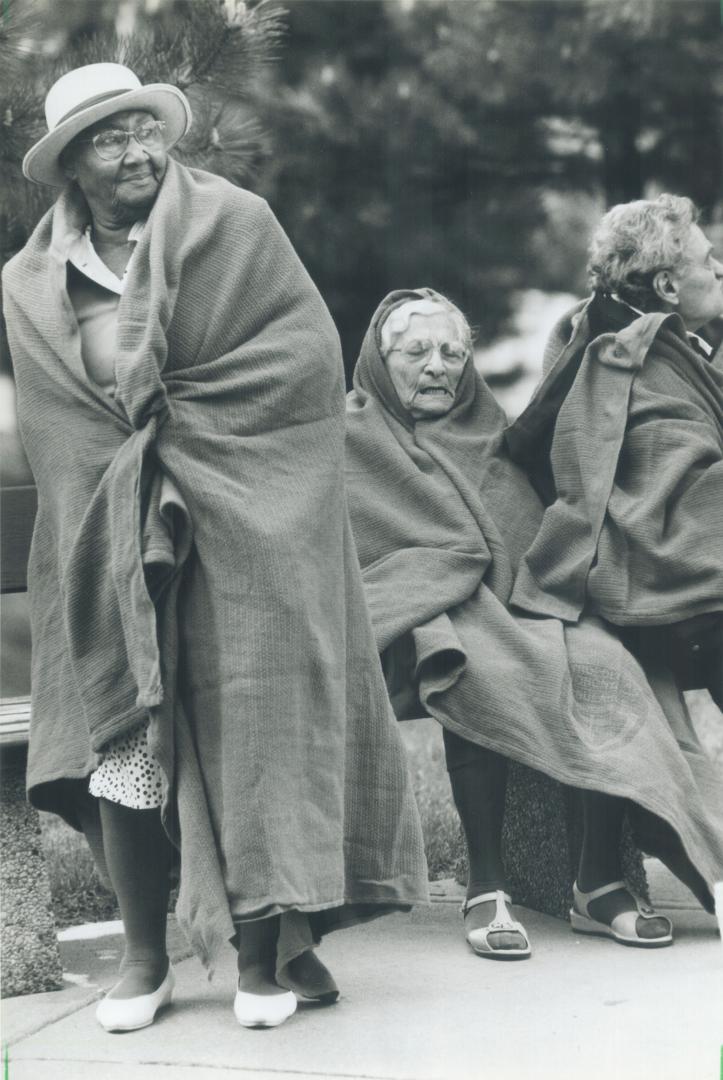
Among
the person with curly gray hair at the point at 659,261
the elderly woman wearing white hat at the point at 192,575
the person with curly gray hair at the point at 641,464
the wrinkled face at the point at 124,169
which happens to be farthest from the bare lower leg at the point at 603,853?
the wrinkled face at the point at 124,169

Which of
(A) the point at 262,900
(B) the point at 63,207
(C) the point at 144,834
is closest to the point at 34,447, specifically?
(B) the point at 63,207

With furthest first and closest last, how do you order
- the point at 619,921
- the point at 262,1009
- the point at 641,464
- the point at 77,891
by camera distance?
the point at 77,891 < the point at 641,464 < the point at 619,921 < the point at 262,1009

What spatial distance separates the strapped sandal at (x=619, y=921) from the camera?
376 centimetres

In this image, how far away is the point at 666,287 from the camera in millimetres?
4230

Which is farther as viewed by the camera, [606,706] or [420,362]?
[420,362]

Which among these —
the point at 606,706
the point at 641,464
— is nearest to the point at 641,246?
the point at 641,464

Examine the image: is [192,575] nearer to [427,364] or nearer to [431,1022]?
[431,1022]

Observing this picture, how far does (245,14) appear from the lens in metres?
4.78

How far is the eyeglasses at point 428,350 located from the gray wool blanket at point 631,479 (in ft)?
0.78

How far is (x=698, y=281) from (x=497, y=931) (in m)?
1.70

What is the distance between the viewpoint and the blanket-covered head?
425cm

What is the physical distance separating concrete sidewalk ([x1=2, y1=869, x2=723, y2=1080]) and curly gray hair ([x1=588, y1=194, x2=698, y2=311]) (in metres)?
1.59

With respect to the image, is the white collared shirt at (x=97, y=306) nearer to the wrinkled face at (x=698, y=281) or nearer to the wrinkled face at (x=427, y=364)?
the wrinkled face at (x=427, y=364)

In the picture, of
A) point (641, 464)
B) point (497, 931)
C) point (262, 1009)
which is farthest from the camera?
point (641, 464)
